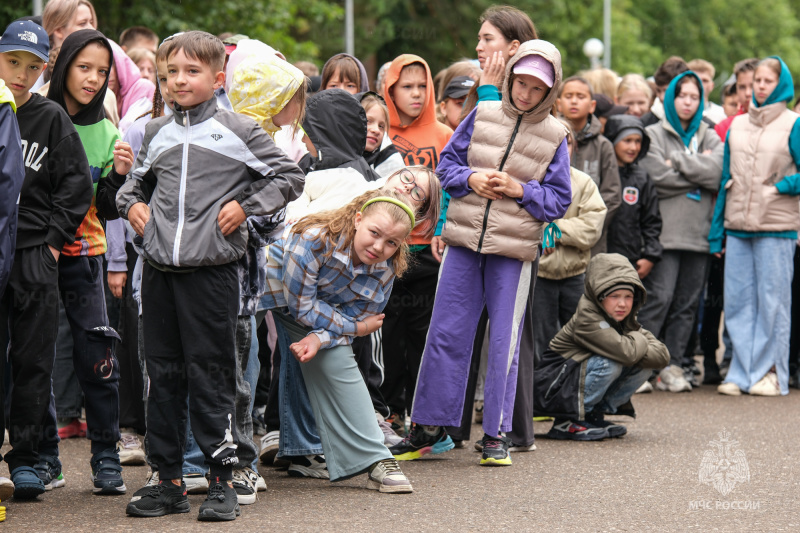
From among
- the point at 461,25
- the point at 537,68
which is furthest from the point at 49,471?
the point at 461,25

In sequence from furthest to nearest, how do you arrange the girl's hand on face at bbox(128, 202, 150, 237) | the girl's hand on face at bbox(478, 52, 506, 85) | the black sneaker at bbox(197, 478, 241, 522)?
the girl's hand on face at bbox(478, 52, 506, 85) → the girl's hand on face at bbox(128, 202, 150, 237) → the black sneaker at bbox(197, 478, 241, 522)

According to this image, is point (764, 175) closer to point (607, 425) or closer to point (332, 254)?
point (607, 425)

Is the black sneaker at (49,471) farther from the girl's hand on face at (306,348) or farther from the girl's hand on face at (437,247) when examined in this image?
the girl's hand on face at (437,247)

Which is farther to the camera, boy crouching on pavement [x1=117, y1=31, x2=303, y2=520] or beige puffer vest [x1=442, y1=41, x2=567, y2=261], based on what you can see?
beige puffer vest [x1=442, y1=41, x2=567, y2=261]

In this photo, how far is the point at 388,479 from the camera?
201 inches

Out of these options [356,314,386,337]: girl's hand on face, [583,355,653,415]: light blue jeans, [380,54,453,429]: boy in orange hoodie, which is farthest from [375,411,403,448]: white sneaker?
[583,355,653,415]: light blue jeans

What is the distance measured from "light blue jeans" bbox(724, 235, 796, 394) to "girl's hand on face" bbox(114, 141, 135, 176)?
5.29 meters

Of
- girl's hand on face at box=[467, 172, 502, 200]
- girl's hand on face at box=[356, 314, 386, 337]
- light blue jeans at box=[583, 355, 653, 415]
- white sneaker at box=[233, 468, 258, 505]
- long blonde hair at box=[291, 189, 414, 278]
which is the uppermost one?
girl's hand on face at box=[467, 172, 502, 200]

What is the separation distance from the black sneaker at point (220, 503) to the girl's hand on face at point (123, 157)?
1490mm

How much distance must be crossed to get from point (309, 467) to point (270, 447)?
1.10ft

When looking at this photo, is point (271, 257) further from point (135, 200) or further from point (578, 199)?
point (578, 199)

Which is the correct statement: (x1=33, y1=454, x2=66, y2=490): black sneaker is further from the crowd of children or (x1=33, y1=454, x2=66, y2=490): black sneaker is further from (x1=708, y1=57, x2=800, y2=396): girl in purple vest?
(x1=708, y1=57, x2=800, y2=396): girl in purple vest

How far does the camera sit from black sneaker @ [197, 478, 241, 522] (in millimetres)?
4441

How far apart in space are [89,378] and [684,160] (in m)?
5.37
